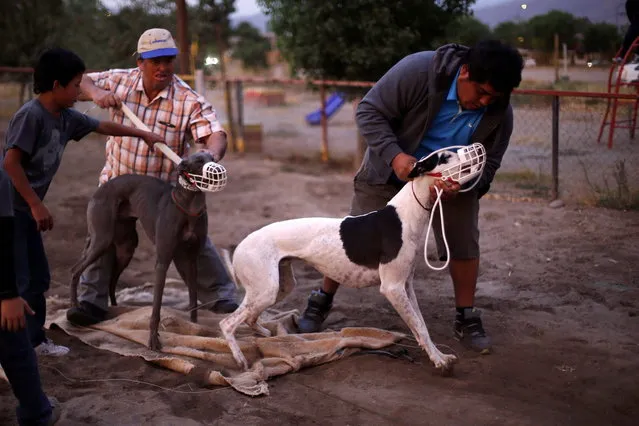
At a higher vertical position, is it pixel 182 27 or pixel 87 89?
pixel 182 27

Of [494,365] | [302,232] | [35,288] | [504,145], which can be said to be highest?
[504,145]

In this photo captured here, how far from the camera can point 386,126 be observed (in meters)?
4.26

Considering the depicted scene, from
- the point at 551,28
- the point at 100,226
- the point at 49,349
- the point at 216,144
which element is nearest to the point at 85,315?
the point at 49,349

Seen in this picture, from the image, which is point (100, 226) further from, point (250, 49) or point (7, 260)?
point (250, 49)

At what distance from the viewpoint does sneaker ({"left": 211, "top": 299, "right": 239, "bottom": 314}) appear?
5.60 metres

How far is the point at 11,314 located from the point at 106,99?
2252 mm

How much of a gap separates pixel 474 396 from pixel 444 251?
A: 1057 mm

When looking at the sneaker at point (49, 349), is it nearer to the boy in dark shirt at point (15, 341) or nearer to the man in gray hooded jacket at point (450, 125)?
the boy in dark shirt at point (15, 341)

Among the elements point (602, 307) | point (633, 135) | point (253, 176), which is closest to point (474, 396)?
point (602, 307)

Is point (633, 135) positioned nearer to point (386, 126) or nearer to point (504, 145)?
point (504, 145)

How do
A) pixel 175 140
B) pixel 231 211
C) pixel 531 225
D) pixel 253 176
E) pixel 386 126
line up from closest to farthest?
pixel 386 126 → pixel 175 140 → pixel 531 225 → pixel 231 211 → pixel 253 176

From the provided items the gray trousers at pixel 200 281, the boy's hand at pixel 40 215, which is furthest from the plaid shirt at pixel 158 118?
the boy's hand at pixel 40 215

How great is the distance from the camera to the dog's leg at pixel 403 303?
4176mm

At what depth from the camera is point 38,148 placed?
4246 mm
